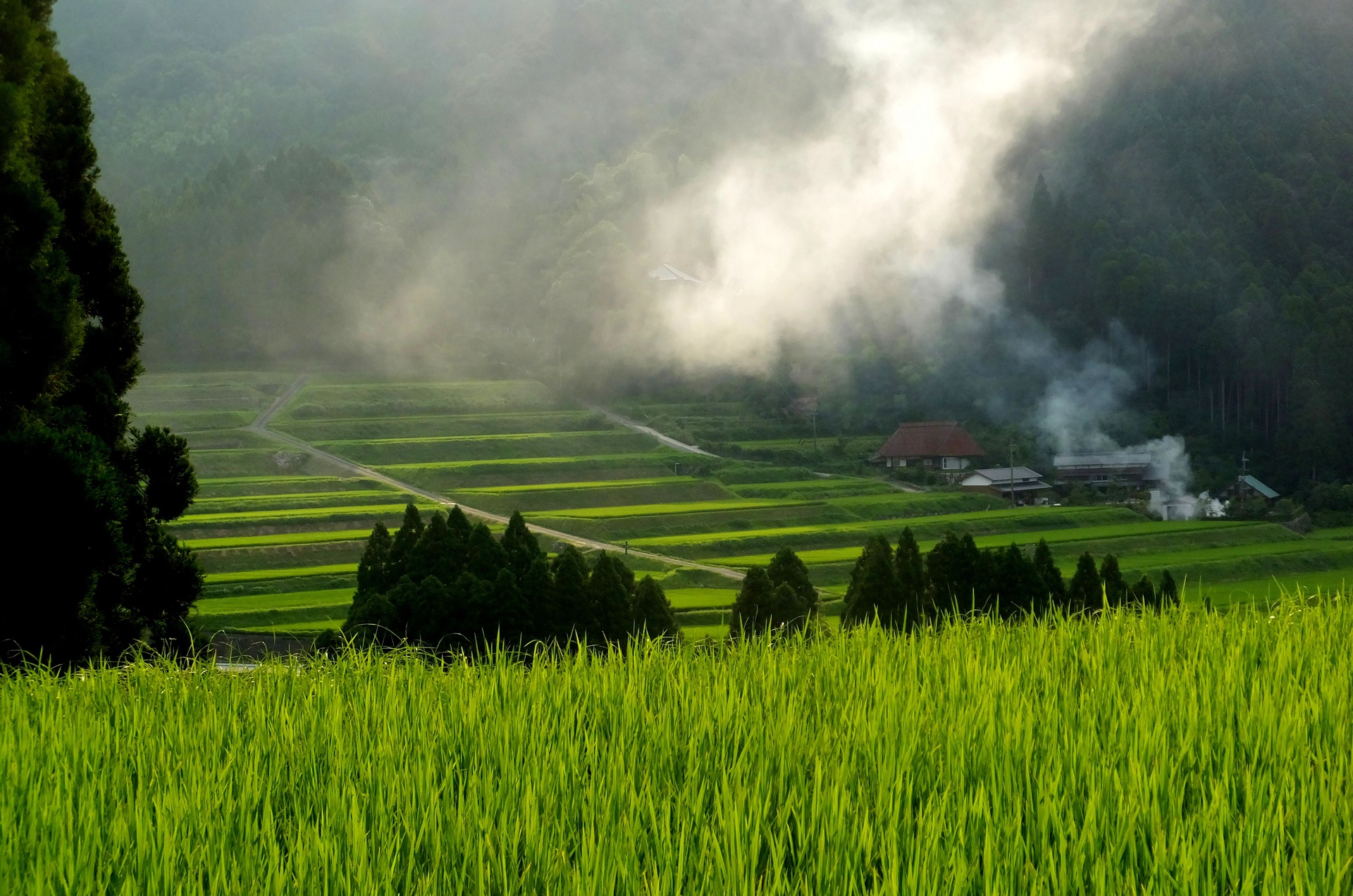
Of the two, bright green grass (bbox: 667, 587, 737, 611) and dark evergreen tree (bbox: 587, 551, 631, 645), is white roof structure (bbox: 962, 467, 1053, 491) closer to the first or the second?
bright green grass (bbox: 667, 587, 737, 611)

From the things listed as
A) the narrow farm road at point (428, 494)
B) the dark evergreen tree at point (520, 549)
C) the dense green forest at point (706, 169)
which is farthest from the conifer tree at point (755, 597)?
the dense green forest at point (706, 169)

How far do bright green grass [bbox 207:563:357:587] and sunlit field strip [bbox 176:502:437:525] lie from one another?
7.44 metres

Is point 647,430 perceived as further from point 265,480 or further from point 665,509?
point 265,480

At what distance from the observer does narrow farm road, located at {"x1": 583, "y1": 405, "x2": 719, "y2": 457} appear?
237 feet

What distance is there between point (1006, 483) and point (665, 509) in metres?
23.2

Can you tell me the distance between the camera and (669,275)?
11831 cm

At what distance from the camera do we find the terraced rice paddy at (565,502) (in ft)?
138

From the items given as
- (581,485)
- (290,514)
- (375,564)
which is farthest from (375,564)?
(581,485)

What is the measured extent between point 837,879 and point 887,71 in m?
156

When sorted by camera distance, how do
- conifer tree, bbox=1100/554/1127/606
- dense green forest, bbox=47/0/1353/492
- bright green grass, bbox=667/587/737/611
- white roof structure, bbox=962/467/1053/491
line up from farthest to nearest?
1. dense green forest, bbox=47/0/1353/492
2. white roof structure, bbox=962/467/1053/491
3. bright green grass, bbox=667/587/737/611
4. conifer tree, bbox=1100/554/1127/606

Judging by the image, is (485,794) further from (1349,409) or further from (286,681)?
(1349,409)

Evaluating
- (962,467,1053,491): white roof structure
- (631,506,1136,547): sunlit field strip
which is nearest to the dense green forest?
(962,467,1053,491): white roof structure

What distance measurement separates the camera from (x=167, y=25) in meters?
178

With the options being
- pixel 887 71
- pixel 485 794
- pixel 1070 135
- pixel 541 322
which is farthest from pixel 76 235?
pixel 887 71
